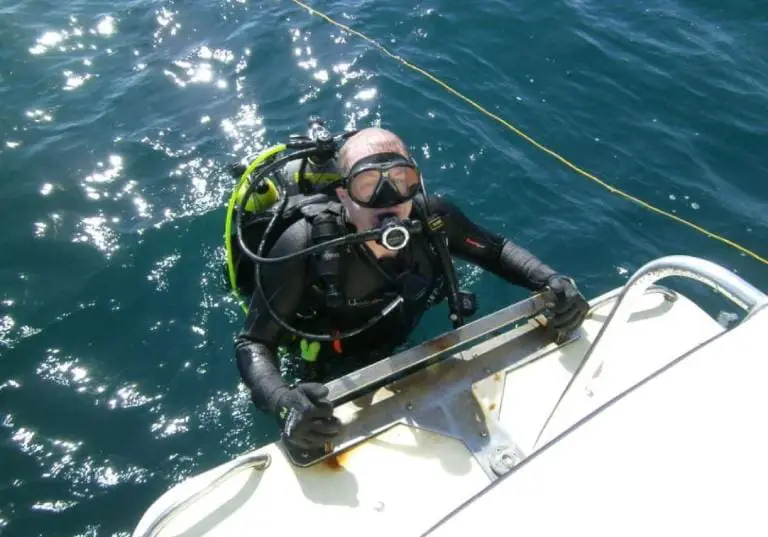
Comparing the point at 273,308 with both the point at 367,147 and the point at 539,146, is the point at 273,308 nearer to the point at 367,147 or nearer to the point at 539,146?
the point at 367,147

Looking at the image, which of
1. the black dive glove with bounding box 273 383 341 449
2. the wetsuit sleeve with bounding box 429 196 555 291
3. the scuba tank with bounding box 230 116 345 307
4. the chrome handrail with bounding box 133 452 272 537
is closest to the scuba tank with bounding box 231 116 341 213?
the scuba tank with bounding box 230 116 345 307

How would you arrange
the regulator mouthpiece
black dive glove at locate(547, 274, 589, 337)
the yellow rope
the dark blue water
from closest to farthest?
the regulator mouthpiece, black dive glove at locate(547, 274, 589, 337), the dark blue water, the yellow rope

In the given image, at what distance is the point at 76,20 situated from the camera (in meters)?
7.36

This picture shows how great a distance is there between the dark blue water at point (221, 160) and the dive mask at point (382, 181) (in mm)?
1818

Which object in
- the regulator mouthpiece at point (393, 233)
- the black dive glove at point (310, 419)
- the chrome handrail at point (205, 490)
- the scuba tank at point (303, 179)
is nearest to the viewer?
the chrome handrail at point (205, 490)

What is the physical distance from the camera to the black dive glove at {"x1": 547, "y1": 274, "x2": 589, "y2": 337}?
3174mm

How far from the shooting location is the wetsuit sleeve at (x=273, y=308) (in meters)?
3.03

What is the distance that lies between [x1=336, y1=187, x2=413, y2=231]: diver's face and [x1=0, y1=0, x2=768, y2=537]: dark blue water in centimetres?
164

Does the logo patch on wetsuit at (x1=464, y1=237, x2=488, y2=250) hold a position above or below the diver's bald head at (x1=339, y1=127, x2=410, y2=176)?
below

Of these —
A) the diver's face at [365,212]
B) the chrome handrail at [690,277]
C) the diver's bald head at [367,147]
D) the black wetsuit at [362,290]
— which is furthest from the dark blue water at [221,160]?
the chrome handrail at [690,277]

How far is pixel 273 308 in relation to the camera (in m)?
3.11

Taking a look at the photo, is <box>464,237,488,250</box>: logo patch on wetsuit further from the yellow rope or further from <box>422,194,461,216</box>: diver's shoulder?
the yellow rope

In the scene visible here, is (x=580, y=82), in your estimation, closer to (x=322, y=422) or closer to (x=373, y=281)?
(x=373, y=281)

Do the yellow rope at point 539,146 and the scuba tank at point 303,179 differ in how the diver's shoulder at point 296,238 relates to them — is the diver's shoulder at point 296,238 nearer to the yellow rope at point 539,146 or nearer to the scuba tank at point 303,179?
the scuba tank at point 303,179
